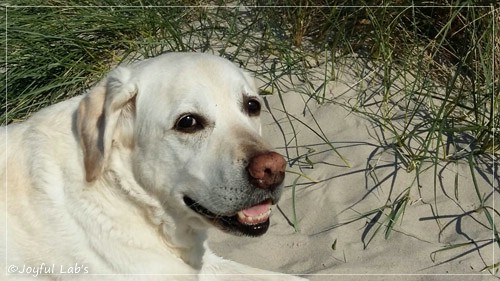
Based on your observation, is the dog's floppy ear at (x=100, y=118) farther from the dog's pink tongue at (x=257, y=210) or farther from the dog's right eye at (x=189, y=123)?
the dog's pink tongue at (x=257, y=210)

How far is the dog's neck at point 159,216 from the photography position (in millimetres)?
3225

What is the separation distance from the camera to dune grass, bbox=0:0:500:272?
16.4 feet

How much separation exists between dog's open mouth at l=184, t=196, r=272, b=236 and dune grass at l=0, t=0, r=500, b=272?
5.47ft

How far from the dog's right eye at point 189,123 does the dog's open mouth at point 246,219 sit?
10.4 inches

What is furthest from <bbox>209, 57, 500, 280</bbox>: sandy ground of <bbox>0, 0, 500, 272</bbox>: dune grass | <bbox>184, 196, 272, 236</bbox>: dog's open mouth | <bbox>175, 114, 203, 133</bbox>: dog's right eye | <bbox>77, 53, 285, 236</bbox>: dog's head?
<bbox>175, 114, 203, 133</bbox>: dog's right eye

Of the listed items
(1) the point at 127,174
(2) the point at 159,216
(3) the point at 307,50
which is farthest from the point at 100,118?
(3) the point at 307,50

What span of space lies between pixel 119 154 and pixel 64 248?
1.41ft

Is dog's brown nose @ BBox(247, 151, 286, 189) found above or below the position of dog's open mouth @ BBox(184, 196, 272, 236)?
above

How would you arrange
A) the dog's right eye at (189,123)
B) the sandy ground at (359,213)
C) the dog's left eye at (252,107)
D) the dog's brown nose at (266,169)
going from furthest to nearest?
the sandy ground at (359,213), the dog's left eye at (252,107), the dog's right eye at (189,123), the dog's brown nose at (266,169)

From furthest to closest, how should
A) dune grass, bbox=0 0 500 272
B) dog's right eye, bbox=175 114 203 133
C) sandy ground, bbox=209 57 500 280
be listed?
1. dune grass, bbox=0 0 500 272
2. sandy ground, bbox=209 57 500 280
3. dog's right eye, bbox=175 114 203 133

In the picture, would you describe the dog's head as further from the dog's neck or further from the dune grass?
the dune grass

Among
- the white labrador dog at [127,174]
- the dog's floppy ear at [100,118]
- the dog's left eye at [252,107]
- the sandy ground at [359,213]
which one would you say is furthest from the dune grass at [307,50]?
the dog's floppy ear at [100,118]

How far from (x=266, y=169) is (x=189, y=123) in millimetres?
406

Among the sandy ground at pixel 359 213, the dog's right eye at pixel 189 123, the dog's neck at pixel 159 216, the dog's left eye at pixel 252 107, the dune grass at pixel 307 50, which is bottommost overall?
the sandy ground at pixel 359 213
